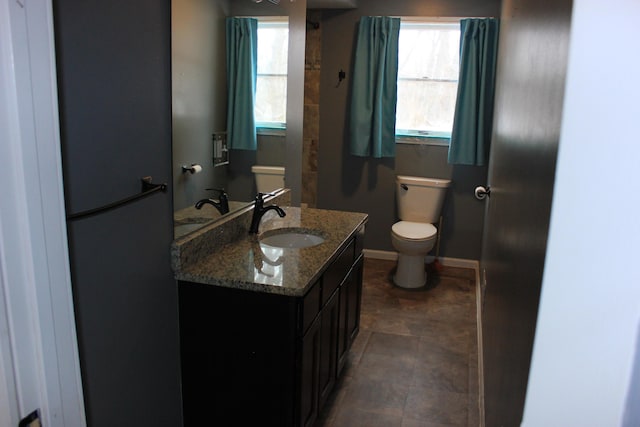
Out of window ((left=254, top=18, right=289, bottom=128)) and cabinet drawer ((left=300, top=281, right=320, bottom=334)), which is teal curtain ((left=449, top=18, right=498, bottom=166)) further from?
cabinet drawer ((left=300, top=281, right=320, bottom=334))

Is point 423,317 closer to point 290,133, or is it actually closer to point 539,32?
point 290,133

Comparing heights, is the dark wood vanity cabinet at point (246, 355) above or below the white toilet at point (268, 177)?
below

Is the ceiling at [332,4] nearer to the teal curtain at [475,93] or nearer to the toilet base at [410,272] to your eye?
the teal curtain at [475,93]

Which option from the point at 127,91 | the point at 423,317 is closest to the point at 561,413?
the point at 127,91

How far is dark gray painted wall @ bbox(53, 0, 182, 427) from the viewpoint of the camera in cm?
129

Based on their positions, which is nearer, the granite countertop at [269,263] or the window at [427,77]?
the granite countertop at [269,263]

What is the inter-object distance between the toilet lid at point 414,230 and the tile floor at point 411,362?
451 mm

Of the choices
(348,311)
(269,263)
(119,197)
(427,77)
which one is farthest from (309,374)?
(427,77)

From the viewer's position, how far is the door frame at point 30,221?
2.67 feet

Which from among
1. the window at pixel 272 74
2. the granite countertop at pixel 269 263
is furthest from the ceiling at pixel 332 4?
the granite countertop at pixel 269 263

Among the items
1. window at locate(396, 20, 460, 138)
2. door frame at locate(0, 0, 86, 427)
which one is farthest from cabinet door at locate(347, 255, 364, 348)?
window at locate(396, 20, 460, 138)

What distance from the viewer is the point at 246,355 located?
184cm

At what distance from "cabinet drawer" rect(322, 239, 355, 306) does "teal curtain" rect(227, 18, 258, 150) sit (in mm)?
734

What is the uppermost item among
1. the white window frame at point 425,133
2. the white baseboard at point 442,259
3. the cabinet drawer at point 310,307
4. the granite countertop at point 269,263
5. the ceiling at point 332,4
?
the ceiling at point 332,4
